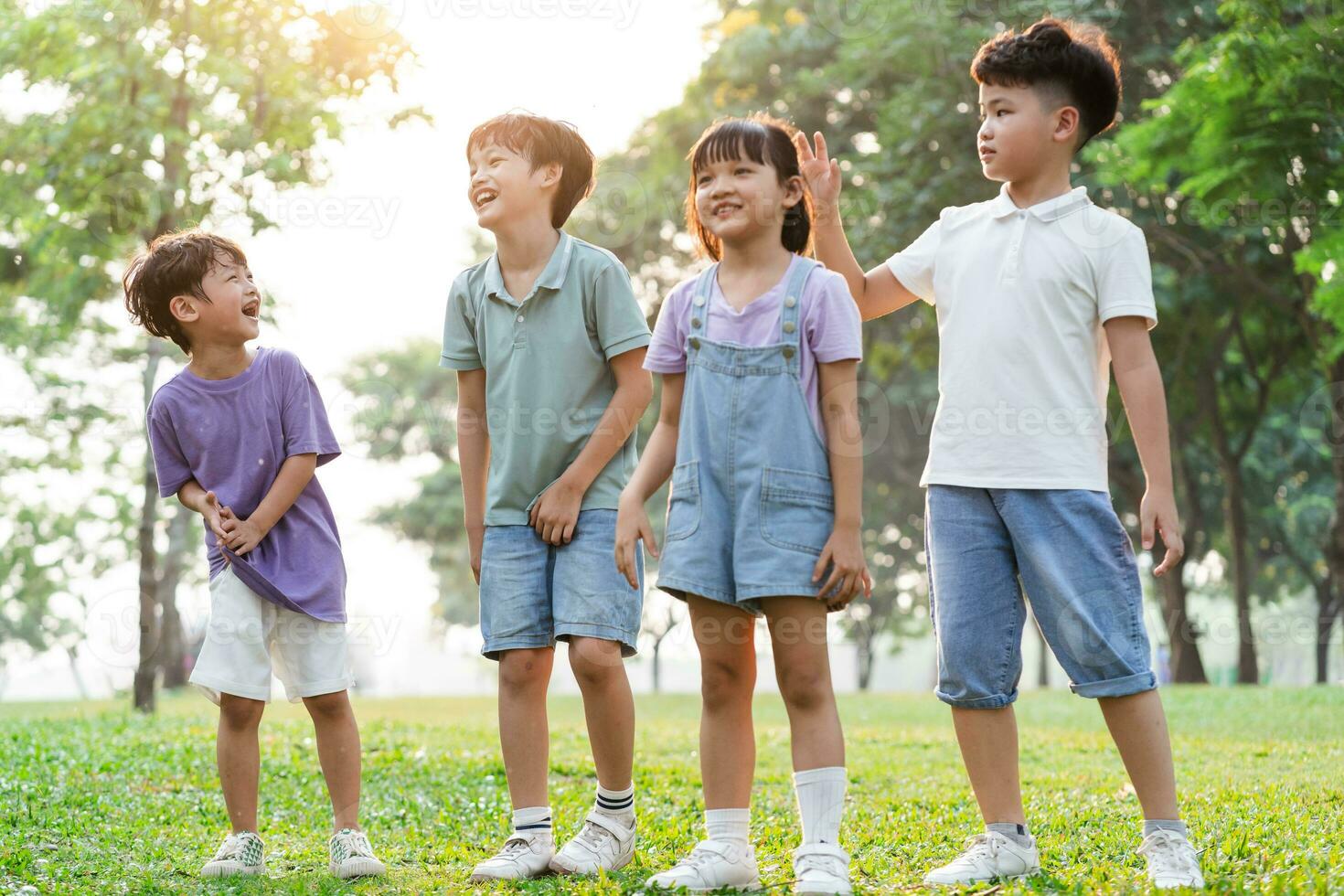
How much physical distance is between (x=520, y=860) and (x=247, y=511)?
1407mm

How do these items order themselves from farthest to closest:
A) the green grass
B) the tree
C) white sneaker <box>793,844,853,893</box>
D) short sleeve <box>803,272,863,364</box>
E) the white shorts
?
the tree < the white shorts < the green grass < short sleeve <box>803,272,863,364</box> < white sneaker <box>793,844,853,893</box>

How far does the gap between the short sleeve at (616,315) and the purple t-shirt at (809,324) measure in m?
0.43

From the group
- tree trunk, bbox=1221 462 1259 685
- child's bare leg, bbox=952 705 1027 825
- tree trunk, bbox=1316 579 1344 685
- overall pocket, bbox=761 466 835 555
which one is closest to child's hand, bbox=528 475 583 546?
overall pocket, bbox=761 466 835 555

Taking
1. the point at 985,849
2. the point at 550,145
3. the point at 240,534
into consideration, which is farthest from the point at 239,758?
the point at 985,849

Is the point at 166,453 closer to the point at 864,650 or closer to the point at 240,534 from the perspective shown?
the point at 240,534

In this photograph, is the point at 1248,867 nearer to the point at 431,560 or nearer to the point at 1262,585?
the point at 1262,585

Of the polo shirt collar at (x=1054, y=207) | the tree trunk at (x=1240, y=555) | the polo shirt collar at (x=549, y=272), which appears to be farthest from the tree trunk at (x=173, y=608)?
the tree trunk at (x=1240, y=555)

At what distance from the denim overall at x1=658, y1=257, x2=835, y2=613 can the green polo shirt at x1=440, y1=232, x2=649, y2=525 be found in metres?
0.59

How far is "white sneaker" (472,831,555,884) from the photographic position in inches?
149

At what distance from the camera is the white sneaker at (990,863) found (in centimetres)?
356

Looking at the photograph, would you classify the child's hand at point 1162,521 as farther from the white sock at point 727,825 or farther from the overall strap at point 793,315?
the white sock at point 727,825

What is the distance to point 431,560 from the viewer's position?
32.1 metres

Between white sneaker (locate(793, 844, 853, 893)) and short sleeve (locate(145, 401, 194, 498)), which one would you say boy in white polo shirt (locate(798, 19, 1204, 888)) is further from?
short sleeve (locate(145, 401, 194, 498))

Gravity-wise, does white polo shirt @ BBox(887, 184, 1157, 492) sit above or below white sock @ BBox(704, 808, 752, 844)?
above
